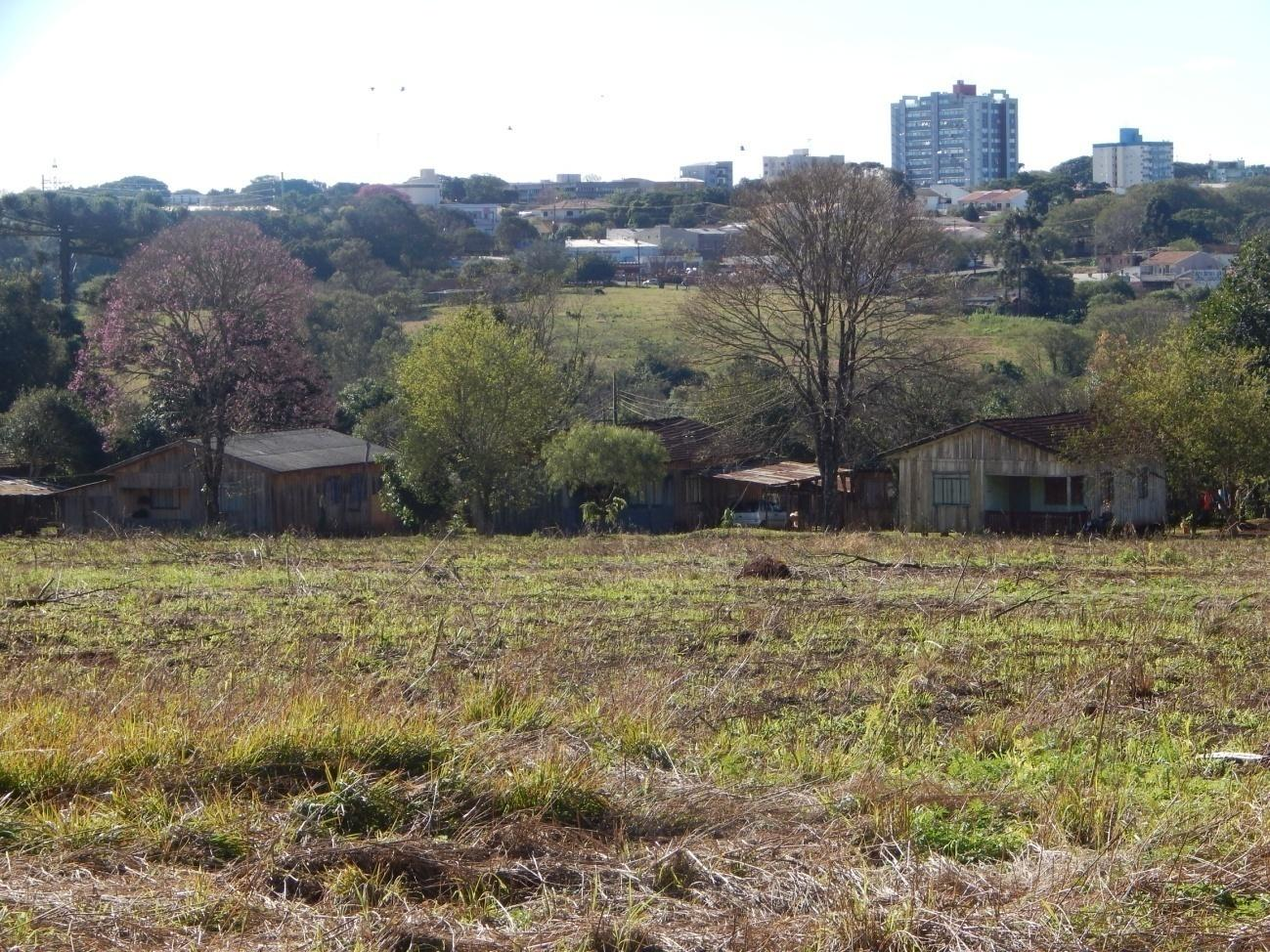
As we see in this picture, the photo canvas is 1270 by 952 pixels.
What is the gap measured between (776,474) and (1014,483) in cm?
861

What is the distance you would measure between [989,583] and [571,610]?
598 centimetres

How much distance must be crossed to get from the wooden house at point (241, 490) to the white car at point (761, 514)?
10710mm

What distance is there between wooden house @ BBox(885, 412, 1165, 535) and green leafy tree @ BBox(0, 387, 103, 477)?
81.0ft

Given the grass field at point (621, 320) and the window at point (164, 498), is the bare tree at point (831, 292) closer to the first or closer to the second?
the window at point (164, 498)

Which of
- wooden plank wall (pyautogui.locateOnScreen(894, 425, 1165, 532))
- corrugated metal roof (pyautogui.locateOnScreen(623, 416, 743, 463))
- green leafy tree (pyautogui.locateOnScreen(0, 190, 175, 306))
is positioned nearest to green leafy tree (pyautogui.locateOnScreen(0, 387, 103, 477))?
corrugated metal roof (pyautogui.locateOnScreen(623, 416, 743, 463))

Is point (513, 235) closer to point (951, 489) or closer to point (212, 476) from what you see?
point (212, 476)

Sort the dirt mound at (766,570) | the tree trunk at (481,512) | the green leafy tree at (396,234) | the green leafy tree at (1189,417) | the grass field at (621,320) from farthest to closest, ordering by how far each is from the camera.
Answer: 1. the green leafy tree at (396,234)
2. the grass field at (621,320)
3. the tree trunk at (481,512)
4. the green leafy tree at (1189,417)
5. the dirt mound at (766,570)

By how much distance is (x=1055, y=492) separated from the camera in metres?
34.4

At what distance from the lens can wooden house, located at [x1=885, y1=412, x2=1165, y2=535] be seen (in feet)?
Result: 107

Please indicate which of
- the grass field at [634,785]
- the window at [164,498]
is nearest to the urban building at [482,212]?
the window at [164,498]

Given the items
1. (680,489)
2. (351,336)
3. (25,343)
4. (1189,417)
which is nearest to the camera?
(1189,417)

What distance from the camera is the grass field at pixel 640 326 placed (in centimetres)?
6256

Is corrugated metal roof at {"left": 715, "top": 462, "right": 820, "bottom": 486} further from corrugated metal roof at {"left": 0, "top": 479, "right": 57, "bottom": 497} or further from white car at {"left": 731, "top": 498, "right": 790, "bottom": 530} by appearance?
corrugated metal roof at {"left": 0, "top": 479, "right": 57, "bottom": 497}

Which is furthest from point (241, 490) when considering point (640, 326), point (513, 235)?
point (513, 235)
